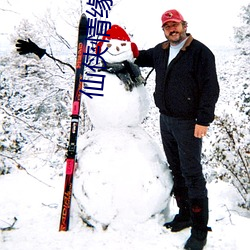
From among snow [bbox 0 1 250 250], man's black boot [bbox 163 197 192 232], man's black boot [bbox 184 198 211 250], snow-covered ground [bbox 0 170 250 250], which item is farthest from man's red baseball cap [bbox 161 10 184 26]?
snow-covered ground [bbox 0 170 250 250]

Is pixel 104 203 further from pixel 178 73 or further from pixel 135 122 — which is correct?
pixel 178 73

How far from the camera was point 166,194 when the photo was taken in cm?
301

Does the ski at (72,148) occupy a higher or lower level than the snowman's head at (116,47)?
lower

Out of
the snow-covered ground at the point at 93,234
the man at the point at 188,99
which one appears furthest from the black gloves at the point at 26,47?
the snow-covered ground at the point at 93,234

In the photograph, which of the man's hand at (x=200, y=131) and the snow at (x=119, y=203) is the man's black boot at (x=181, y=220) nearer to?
the snow at (x=119, y=203)

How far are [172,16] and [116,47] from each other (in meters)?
0.67

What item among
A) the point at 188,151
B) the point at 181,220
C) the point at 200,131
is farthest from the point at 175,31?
the point at 181,220

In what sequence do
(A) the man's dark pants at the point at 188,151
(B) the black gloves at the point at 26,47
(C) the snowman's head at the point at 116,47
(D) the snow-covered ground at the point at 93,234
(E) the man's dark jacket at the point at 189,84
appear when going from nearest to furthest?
(E) the man's dark jacket at the point at 189,84 < (A) the man's dark pants at the point at 188,151 < (D) the snow-covered ground at the point at 93,234 < (C) the snowman's head at the point at 116,47 < (B) the black gloves at the point at 26,47

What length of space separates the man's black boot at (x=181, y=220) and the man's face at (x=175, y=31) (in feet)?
5.34

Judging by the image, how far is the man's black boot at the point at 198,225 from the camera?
8.86 feet

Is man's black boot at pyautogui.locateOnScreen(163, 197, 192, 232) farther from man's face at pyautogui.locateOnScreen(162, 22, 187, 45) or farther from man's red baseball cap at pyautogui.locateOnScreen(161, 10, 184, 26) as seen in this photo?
man's red baseball cap at pyautogui.locateOnScreen(161, 10, 184, 26)

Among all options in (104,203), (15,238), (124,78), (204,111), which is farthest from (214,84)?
(15,238)

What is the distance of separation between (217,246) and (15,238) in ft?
6.67

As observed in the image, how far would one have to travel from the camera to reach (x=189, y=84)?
2.55 m
